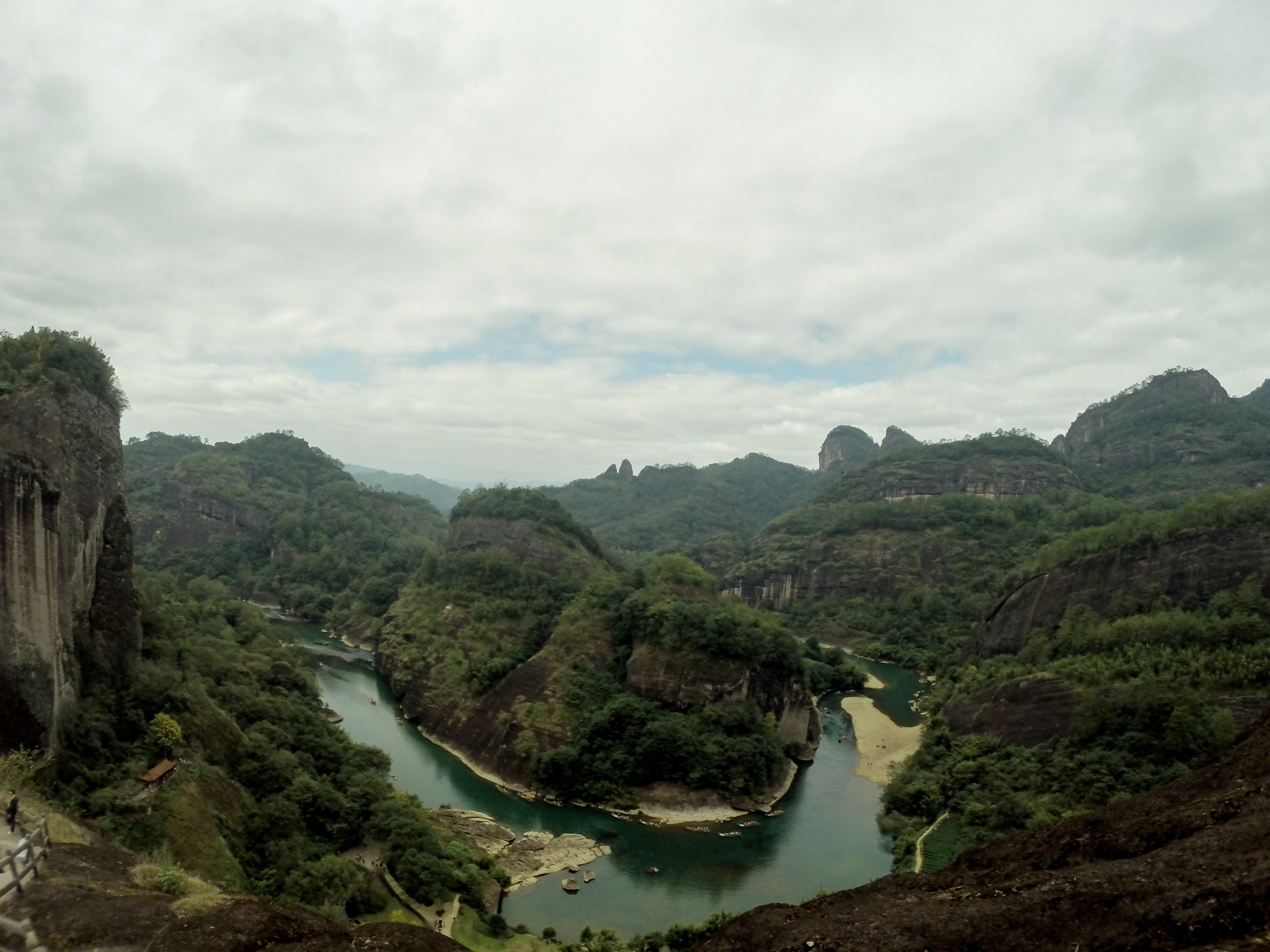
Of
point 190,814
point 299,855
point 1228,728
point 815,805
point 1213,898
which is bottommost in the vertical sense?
point 815,805

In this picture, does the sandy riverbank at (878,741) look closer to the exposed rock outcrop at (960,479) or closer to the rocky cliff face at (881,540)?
the rocky cliff face at (881,540)

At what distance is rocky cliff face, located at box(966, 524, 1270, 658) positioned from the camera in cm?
4662

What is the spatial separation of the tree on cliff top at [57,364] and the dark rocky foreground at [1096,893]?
3127 centimetres

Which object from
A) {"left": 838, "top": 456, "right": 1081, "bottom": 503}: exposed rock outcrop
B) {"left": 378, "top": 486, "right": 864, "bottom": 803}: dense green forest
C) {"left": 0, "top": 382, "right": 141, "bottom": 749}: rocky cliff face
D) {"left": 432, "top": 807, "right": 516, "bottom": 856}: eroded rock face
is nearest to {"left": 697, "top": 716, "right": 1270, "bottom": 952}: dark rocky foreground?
{"left": 0, "top": 382, "right": 141, "bottom": 749}: rocky cliff face

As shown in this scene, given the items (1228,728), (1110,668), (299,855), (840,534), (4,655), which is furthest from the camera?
(840,534)

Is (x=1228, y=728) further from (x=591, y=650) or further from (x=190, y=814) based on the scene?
(x=190, y=814)

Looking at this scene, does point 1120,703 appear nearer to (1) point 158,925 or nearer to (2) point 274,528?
(1) point 158,925

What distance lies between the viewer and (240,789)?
106 ft

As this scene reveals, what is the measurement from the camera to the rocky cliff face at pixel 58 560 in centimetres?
2492

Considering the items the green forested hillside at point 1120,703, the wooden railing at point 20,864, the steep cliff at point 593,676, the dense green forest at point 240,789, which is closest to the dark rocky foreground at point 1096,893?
the wooden railing at point 20,864

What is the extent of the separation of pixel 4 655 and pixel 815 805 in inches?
1612

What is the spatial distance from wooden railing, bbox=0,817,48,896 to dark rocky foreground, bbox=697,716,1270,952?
534 inches

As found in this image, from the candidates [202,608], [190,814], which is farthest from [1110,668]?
[202,608]

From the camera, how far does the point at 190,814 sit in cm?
2716
